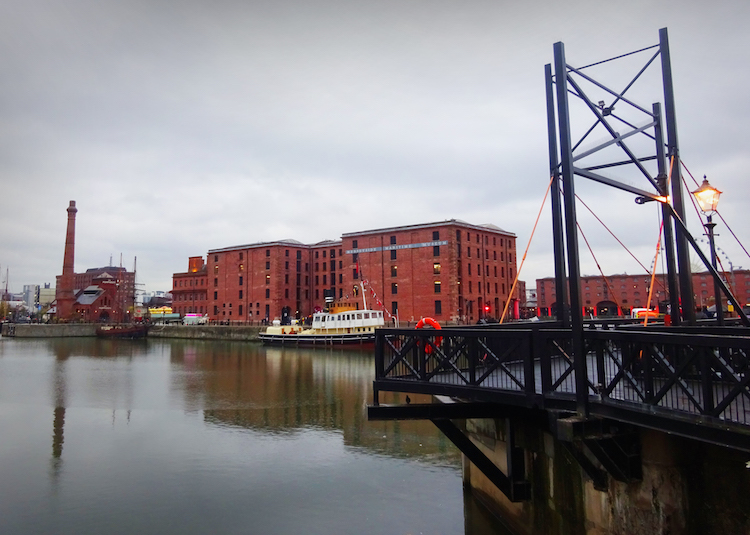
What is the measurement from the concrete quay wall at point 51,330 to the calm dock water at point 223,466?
78.8 meters

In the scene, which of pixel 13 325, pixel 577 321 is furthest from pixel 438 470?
pixel 13 325

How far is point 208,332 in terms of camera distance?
278 ft

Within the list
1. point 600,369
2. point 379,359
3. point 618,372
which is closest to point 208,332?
point 379,359

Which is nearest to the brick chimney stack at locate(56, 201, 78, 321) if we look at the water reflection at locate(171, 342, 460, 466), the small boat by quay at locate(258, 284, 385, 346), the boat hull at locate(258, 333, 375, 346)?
the boat hull at locate(258, 333, 375, 346)

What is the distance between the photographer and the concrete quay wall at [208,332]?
79.9 meters

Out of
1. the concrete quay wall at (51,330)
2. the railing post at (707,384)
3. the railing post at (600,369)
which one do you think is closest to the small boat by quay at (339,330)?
the railing post at (600,369)

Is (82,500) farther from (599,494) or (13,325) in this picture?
(13,325)

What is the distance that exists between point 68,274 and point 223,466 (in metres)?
109

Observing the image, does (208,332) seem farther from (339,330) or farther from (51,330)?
(51,330)

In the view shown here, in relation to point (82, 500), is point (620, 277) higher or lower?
higher

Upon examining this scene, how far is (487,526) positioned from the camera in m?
11.0

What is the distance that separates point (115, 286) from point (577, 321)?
138211 mm

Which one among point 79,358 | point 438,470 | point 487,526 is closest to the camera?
point 487,526

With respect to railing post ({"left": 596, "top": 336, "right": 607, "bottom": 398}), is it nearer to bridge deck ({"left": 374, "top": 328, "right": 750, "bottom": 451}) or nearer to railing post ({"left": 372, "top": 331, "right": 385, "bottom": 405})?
bridge deck ({"left": 374, "top": 328, "right": 750, "bottom": 451})
